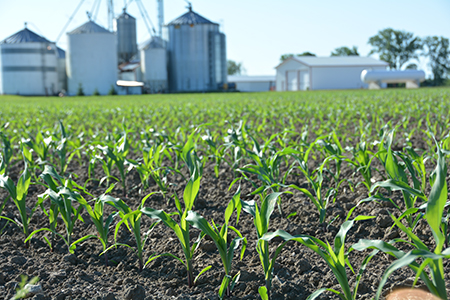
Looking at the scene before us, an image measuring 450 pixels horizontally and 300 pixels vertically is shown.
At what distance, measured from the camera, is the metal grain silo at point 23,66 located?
39250 mm

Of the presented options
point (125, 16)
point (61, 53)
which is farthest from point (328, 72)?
point (61, 53)

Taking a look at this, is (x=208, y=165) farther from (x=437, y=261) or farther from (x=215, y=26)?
(x=215, y=26)

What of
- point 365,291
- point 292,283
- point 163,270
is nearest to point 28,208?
point 163,270

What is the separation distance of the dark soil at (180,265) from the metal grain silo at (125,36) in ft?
148

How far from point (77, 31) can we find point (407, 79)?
104 ft

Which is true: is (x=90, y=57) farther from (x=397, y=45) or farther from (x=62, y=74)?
(x=397, y=45)

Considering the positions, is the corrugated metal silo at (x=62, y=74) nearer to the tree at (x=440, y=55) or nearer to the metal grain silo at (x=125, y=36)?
the metal grain silo at (x=125, y=36)

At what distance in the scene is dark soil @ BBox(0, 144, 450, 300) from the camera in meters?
1.93

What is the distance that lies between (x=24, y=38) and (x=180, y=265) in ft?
143

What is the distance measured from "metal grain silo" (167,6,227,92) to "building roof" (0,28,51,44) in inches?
497

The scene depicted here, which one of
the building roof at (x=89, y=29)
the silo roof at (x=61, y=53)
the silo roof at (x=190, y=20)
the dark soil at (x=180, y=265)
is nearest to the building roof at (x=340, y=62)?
the silo roof at (x=190, y=20)

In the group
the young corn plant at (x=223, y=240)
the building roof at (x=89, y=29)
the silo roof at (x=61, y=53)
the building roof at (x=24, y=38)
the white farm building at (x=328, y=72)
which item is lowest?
the young corn plant at (x=223, y=240)

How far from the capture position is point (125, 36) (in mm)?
45250

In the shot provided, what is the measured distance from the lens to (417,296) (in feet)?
5.72
